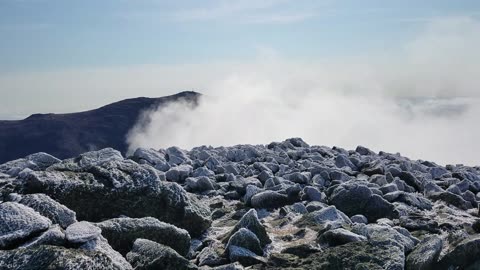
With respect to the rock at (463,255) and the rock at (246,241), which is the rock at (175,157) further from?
the rock at (463,255)

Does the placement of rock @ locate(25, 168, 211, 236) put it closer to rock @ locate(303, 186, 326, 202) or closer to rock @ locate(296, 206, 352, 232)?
rock @ locate(296, 206, 352, 232)

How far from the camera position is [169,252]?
6715 mm

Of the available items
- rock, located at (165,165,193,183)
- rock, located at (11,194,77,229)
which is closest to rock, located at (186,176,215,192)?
rock, located at (165,165,193,183)

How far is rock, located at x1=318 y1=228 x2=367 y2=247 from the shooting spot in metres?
7.86

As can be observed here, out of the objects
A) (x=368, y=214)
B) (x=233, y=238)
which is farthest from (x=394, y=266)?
(x=368, y=214)

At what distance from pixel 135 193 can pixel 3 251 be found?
3347 millimetres

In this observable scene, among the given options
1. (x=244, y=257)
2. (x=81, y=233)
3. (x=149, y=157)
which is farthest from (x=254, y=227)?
(x=149, y=157)

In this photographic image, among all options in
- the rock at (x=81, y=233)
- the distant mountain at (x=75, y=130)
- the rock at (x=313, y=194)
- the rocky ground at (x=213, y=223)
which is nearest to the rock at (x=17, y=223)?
the rocky ground at (x=213, y=223)

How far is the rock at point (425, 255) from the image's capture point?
7098 mm

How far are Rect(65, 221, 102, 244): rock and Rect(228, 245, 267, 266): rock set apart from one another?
87.8 inches

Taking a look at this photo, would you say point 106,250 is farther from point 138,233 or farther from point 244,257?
point 244,257

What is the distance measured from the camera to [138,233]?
24.7 feet

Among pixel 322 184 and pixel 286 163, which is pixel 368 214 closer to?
pixel 322 184

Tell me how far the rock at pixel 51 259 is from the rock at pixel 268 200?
6372 mm
